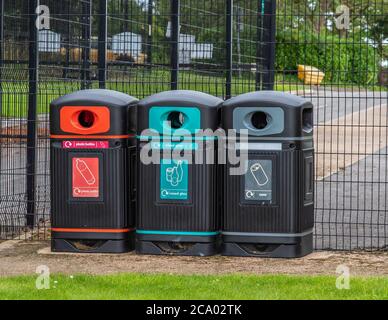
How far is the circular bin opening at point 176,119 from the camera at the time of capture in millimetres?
9133

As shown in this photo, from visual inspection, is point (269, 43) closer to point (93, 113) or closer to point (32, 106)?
point (93, 113)

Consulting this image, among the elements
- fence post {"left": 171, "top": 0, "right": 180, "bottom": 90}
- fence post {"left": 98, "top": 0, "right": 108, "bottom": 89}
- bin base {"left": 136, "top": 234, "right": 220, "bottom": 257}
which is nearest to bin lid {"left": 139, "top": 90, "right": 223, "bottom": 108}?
→ bin base {"left": 136, "top": 234, "right": 220, "bottom": 257}

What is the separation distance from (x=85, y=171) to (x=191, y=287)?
1900 millimetres

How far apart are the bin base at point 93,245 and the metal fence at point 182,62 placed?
1.07 metres

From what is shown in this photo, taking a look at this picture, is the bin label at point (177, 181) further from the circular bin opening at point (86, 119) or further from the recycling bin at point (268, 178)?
the circular bin opening at point (86, 119)

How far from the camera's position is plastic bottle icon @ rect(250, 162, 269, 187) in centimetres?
891

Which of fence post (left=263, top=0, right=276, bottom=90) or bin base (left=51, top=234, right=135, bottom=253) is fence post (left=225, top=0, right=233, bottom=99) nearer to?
fence post (left=263, top=0, right=276, bottom=90)

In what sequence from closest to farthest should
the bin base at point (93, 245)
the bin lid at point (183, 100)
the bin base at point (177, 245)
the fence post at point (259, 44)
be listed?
the bin lid at point (183, 100), the bin base at point (177, 245), the bin base at point (93, 245), the fence post at point (259, 44)

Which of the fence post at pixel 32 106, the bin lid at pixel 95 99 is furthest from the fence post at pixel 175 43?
the bin lid at pixel 95 99

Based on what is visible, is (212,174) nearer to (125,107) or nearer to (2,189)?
(125,107)

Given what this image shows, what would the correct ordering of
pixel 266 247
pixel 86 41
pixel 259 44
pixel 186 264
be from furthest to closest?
1. pixel 259 44
2. pixel 86 41
3. pixel 266 247
4. pixel 186 264

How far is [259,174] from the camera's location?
893 centimetres

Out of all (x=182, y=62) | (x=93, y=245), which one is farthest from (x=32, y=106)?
(x=182, y=62)
